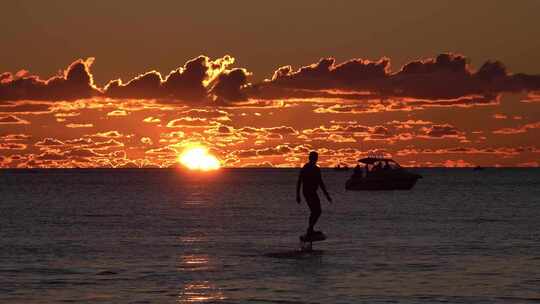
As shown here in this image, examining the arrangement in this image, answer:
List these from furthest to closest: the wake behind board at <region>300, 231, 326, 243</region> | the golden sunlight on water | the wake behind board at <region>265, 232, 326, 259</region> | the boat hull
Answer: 1. the boat hull
2. the wake behind board at <region>300, 231, 326, 243</region>
3. the wake behind board at <region>265, 232, 326, 259</region>
4. the golden sunlight on water

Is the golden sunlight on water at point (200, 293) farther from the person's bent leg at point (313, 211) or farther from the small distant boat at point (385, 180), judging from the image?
the small distant boat at point (385, 180)

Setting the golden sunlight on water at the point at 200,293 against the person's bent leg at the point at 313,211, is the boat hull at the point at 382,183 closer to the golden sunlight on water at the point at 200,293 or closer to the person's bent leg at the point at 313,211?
the person's bent leg at the point at 313,211

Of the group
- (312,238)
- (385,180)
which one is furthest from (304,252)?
(385,180)

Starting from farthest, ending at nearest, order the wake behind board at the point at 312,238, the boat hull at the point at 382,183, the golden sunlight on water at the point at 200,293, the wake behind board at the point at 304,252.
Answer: the boat hull at the point at 382,183, the wake behind board at the point at 312,238, the wake behind board at the point at 304,252, the golden sunlight on water at the point at 200,293

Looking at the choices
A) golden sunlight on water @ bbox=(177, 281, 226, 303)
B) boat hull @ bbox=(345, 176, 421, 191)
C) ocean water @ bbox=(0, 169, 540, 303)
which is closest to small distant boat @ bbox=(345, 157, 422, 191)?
boat hull @ bbox=(345, 176, 421, 191)

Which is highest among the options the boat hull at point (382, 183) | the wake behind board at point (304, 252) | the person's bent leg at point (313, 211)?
the person's bent leg at point (313, 211)

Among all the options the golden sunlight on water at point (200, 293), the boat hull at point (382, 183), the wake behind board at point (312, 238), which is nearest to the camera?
the golden sunlight on water at point (200, 293)

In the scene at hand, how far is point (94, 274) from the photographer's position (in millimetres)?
23719

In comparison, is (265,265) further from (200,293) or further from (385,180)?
(385,180)

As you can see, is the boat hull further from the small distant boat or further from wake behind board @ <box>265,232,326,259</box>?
wake behind board @ <box>265,232,326,259</box>

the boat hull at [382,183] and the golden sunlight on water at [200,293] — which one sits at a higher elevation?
the golden sunlight on water at [200,293]

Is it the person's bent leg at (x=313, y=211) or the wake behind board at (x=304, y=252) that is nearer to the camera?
the wake behind board at (x=304, y=252)

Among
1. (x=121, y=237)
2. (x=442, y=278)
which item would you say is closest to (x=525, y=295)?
(x=442, y=278)

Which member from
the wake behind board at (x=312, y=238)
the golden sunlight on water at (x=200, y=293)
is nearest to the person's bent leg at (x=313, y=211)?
the wake behind board at (x=312, y=238)
